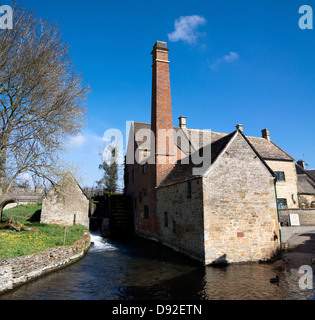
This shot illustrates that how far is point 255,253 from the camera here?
38.3 feet

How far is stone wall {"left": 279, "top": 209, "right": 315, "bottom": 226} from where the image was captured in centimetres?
2095

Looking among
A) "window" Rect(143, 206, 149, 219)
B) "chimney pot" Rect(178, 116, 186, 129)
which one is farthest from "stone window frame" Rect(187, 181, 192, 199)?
"chimney pot" Rect(178, 116, 186, 129)

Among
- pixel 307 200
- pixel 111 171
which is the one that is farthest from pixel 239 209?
pixel 111 171

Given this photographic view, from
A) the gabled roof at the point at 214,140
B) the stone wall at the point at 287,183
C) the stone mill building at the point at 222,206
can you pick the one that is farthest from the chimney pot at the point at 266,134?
the stone mill building at the point at 222,206

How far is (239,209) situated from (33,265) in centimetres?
987

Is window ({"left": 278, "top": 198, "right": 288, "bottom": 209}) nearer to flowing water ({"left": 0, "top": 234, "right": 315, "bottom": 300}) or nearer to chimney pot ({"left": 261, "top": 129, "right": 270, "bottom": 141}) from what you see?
chimney pot ({"left": 261, "top": 129, "right": 270, "bottom": 141})

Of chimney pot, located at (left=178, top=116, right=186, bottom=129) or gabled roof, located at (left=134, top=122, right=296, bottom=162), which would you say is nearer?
gabled roof, located at (left=134, top=122, right=296, bottom=162)

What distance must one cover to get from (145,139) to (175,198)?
33.3ft

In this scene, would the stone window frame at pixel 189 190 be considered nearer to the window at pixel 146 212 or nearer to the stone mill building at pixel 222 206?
the stone mill building at pixel 222 206

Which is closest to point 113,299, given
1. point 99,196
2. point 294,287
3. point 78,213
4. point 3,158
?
point 294,287

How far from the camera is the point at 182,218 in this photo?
542 inches

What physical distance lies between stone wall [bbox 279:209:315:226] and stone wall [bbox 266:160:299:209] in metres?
4.48

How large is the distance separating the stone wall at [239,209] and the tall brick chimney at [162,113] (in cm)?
711
